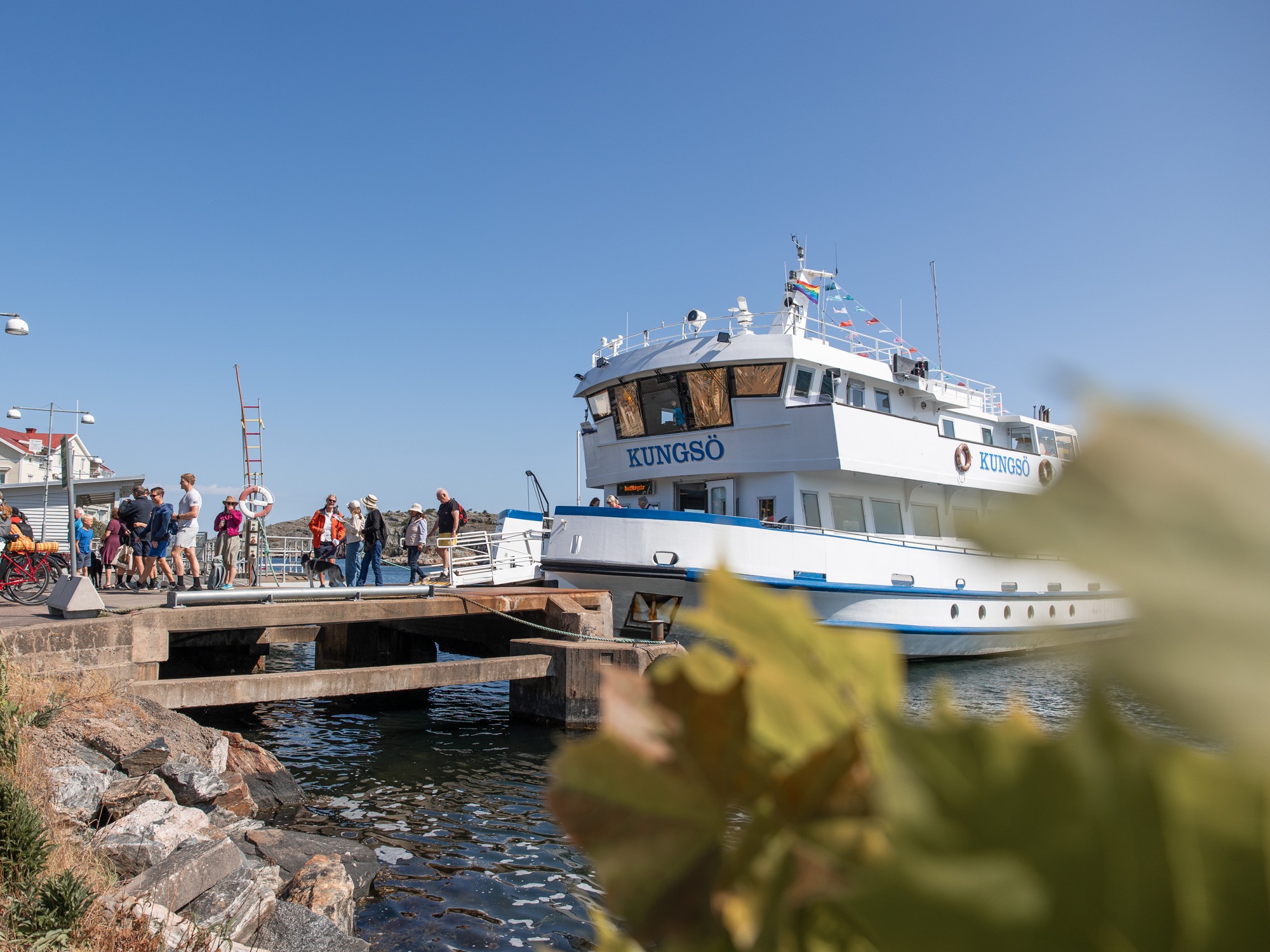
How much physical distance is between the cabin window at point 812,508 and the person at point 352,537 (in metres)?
6.32

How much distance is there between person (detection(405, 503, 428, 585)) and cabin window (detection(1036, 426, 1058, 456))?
11.8m

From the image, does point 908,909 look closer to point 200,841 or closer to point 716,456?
point 200,841

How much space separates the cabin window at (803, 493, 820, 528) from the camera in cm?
1260

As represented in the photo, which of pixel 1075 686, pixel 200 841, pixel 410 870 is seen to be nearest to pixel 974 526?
pixel 1075 686

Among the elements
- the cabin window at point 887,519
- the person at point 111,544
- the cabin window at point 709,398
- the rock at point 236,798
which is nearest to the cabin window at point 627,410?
the cabin window at point 709,398

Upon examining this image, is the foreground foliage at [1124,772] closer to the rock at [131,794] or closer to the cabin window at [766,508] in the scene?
the rock at [131,794]

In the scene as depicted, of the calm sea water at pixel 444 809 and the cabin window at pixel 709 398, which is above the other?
the cabin window at pixel 709 398

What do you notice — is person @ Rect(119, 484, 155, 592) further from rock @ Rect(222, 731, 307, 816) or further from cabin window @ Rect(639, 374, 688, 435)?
cabin window @ Rect(639, 374, 688, 435)

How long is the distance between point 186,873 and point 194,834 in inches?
31.0

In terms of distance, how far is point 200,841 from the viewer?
4.53 meters

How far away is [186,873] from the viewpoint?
13.4 feet

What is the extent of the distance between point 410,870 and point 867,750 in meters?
5.83

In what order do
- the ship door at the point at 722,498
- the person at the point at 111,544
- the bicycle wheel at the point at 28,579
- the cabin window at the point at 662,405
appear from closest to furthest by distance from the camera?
the bicycle wheel at the point at 28,579, the ship door at the point at 722,498, the cabin window at the point at 662,405, the person at the point at 111,544

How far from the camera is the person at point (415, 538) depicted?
12.6 m
